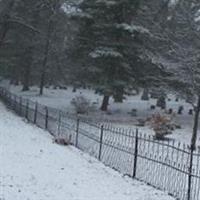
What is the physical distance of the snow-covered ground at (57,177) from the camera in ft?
43.0

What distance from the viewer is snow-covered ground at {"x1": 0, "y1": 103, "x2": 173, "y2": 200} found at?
13.1 m

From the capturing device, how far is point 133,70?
35.6 m

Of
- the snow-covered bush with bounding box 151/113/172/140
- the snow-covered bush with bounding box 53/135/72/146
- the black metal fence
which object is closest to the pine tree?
the snow-covered bush with bounding box 151/113/172/140

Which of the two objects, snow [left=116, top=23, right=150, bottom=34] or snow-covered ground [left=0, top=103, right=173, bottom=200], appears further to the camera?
snow [left=116, top=23, right=150, bottom=34]

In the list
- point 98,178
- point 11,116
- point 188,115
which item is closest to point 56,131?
point 11,116

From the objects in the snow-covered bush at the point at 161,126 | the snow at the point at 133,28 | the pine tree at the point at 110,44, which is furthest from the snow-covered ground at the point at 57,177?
the snow at the point at 133,28

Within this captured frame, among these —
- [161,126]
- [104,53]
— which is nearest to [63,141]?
[161,126]

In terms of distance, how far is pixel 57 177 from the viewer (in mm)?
15039

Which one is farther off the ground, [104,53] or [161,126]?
[104,53]

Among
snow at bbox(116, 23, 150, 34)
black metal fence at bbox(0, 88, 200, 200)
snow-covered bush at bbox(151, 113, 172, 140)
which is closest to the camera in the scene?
black metal fence at bbox(0, 88, 200, 200)

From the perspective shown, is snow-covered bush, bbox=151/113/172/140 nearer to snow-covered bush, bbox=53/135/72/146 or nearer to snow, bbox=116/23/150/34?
snow-covered bush, bbox=53/135/72/146

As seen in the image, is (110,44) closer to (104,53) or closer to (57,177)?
(104,53)

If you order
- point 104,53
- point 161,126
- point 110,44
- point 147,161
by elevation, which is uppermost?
point 110,44

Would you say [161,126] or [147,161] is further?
[161,126]
